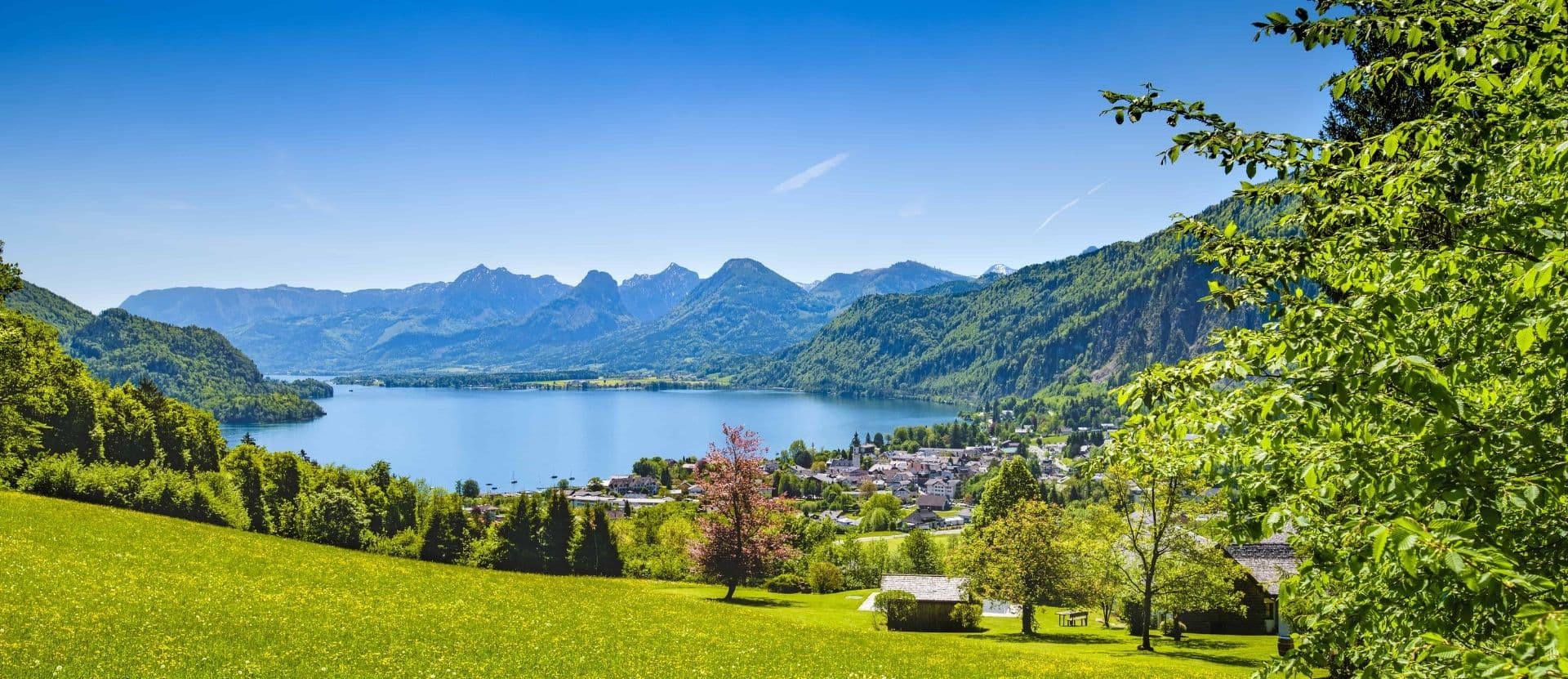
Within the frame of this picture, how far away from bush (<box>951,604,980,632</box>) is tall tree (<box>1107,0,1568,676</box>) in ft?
124

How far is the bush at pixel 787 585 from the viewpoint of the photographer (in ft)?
189

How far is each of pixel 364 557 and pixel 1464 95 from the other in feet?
117

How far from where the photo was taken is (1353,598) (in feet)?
23.0

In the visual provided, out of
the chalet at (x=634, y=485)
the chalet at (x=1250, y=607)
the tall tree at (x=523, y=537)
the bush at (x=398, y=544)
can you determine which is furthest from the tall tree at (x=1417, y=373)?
the chalet at (x=634, y=485)

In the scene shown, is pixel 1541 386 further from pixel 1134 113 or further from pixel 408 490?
pixel 408 490

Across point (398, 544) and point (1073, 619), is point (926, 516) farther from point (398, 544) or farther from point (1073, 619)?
point (398, 544)

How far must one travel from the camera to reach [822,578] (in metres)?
61.9

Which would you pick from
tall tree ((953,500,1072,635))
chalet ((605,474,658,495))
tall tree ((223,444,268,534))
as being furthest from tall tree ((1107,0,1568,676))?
chalet ((605,474,658,495))

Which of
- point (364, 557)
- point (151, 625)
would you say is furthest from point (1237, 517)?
point (364, 557)

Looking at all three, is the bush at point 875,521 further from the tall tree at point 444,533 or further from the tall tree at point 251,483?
the tall tree at point 251,483

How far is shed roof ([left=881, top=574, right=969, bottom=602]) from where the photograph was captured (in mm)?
44719

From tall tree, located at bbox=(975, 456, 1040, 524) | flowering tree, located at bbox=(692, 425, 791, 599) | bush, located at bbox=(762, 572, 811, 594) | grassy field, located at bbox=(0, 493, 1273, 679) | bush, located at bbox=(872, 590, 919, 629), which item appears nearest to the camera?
grassy field, located at bbox=(0, 493, 1273, 679)

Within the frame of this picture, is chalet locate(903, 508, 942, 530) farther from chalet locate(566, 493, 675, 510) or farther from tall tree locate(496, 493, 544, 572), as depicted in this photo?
tall tree locate(496, 493, 544, 572)

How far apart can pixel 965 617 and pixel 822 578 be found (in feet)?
65.4
